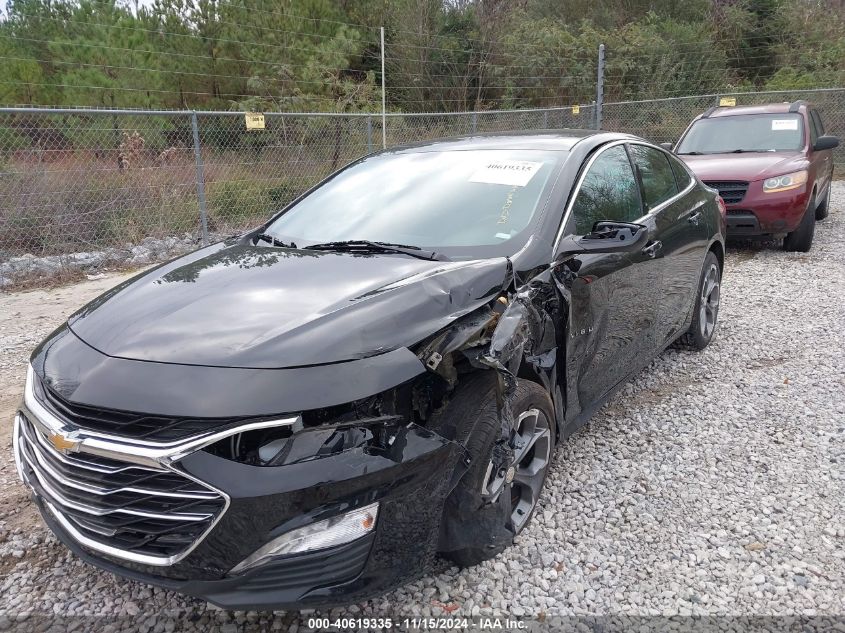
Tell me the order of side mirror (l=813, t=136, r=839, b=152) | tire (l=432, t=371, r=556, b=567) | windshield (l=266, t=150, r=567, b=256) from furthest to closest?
side mirror (l=813, t=136, r=839, b=152)
windshield (l=266, t=150, r=567, b=256)
tire (l=432, t=371, r=556, b=567)

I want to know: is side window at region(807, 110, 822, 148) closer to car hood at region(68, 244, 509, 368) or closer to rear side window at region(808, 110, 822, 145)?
rear side window at region(808, 110, 822, 145)

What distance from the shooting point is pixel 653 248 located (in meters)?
3.56

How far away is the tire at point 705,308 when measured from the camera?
4.52 meters

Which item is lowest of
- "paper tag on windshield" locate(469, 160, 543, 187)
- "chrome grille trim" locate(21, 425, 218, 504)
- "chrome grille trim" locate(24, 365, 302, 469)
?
"chrome grille trim" locate(21, 425, 218, 504)

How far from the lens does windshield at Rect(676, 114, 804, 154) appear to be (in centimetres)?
822

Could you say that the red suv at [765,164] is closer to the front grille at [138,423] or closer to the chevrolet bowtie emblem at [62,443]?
the front grille at [138,423]

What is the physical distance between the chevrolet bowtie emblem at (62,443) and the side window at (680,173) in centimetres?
395

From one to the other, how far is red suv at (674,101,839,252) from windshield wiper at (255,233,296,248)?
6.16 meters

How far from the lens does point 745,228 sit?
763cm

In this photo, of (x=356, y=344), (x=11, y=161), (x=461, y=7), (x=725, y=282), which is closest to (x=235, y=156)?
(x=11, y=161)

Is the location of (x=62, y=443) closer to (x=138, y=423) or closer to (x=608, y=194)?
(x=138, y=423)

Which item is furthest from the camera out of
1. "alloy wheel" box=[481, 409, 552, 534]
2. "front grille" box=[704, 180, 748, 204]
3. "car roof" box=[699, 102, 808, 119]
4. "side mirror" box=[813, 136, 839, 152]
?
"car roof" box=[699, 102, 808, 119]

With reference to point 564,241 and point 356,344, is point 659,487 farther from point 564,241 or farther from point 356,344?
point 356,344

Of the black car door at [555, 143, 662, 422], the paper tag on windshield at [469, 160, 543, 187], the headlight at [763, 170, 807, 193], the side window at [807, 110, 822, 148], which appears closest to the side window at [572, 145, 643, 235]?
the black car door at [555, 143, 662, 422]
